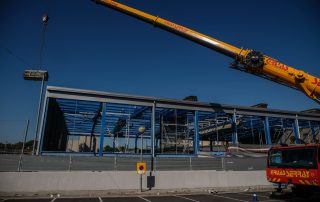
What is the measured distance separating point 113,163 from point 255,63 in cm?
988

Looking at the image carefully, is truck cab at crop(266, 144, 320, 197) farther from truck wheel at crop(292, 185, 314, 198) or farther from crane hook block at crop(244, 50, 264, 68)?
crane hook block at crop(244, 50, 264, 68)

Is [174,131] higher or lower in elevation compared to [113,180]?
higher

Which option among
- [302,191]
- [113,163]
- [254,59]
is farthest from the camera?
[113,163]

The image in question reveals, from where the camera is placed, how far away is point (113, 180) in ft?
46.6

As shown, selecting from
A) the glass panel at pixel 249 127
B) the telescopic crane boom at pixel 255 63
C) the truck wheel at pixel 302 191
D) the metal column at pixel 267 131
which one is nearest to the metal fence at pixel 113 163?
the telescopic crane boom at pixel 255 63

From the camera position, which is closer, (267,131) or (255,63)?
(255,63)

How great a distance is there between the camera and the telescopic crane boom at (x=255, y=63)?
1422 centimetres

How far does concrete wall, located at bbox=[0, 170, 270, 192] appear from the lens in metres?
12.8

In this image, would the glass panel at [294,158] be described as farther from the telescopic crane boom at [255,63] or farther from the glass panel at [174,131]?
the glass panel at [174,131]

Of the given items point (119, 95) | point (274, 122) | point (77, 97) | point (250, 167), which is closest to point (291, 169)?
point (250, 167)

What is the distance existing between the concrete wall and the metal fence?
1.73 feet

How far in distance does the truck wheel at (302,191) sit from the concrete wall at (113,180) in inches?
234

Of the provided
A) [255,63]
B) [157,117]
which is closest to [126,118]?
[157,117]

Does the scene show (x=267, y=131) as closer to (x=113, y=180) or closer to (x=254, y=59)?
(x=254, y=59)
